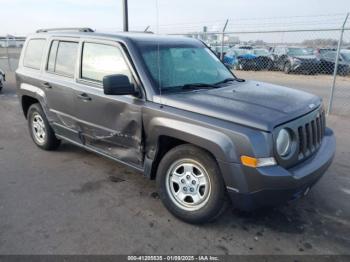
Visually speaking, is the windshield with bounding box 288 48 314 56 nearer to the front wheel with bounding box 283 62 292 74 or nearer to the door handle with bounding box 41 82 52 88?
the front wheel with bounding box 283 62 292 74

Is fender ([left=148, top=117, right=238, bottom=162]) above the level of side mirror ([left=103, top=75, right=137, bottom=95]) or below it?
below

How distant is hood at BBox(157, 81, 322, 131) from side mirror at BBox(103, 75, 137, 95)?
39 centimetres

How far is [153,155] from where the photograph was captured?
357cm

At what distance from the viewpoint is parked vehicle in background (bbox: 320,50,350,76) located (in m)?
15.7

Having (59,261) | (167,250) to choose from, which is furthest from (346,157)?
(59,261)

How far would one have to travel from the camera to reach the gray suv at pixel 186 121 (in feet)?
9.50

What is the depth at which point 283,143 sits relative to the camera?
296cm

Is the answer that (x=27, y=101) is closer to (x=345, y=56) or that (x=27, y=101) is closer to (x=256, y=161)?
(x=256, y=161)

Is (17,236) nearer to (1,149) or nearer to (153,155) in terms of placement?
(153,155)

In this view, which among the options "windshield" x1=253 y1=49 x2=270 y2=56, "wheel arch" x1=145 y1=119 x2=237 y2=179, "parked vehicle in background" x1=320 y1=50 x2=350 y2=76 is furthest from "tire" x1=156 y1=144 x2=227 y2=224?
"windshield" x1=253 y1=49 x2=270 y2=56

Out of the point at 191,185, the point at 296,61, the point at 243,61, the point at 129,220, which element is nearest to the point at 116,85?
the point at 191,185

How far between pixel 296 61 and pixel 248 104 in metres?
15.4

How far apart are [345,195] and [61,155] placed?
406 centimetres

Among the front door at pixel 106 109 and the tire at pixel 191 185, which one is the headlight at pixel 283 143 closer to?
the tire at pixel 191 185
